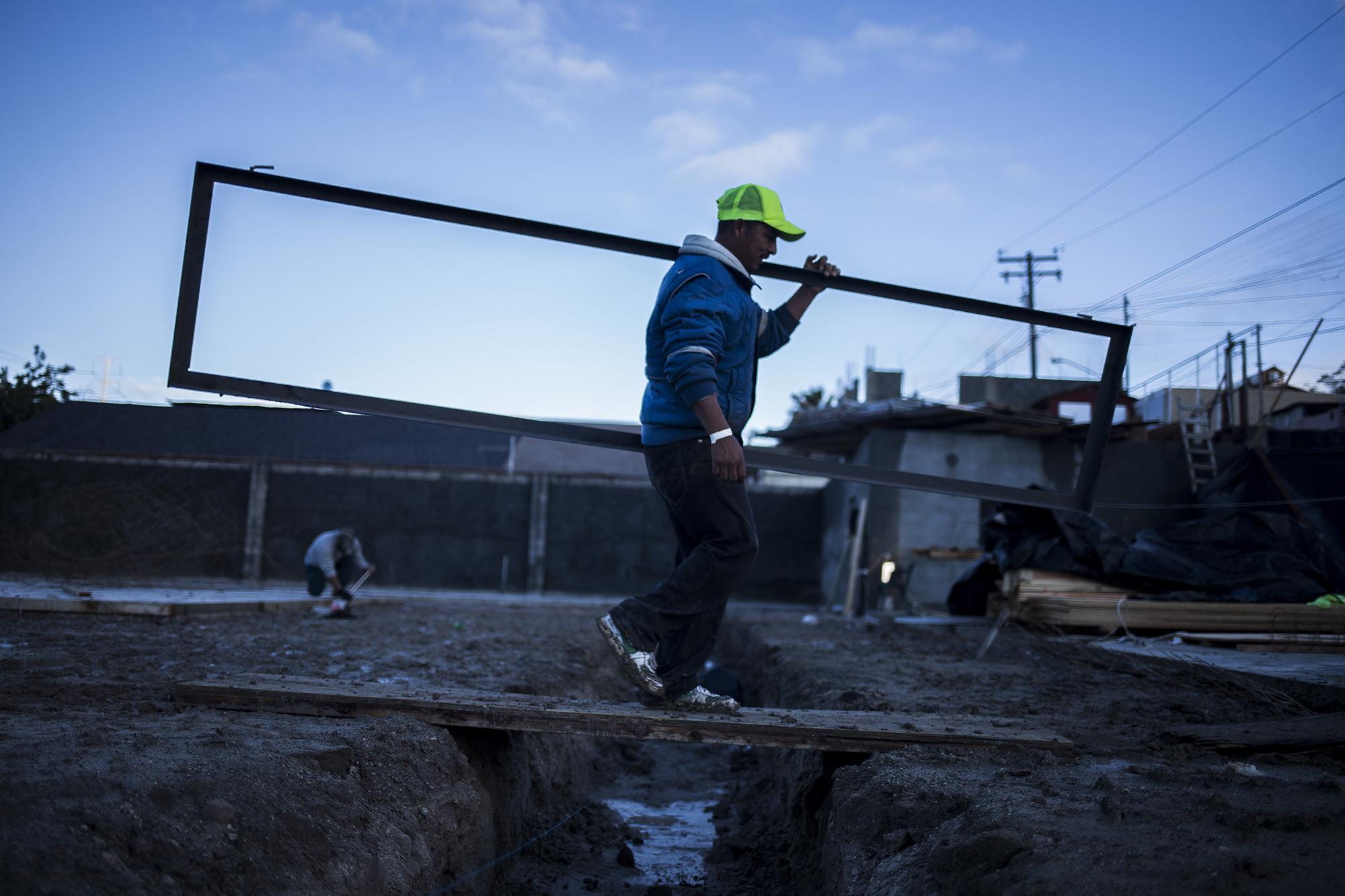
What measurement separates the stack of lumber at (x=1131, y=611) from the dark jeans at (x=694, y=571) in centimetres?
A: 495

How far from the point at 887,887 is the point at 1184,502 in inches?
538

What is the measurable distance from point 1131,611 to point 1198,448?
27.2 ft

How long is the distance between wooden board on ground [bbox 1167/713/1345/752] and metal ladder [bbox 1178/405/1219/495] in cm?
1161

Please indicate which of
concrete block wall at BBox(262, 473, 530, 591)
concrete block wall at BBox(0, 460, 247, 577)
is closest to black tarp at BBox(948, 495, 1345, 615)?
concrete block wall at BBox(262, 473, 530, 591)

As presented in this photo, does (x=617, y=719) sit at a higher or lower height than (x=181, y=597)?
higher

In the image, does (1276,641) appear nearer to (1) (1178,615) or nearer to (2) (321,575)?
(1) (1178,615)

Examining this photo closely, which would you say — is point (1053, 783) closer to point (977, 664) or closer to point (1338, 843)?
point (1338, 843)

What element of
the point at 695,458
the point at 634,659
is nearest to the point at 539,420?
the point at 695,458

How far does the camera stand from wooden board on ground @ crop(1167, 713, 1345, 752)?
2.92 metres

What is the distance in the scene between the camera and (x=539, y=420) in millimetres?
3611

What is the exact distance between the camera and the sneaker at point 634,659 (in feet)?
10.6

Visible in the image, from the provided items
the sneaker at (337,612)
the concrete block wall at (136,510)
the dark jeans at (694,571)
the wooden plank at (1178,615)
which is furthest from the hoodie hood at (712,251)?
the concrete block wall at (136,510)

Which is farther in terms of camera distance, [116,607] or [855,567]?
[855,567]

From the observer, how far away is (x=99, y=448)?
27297 mm
